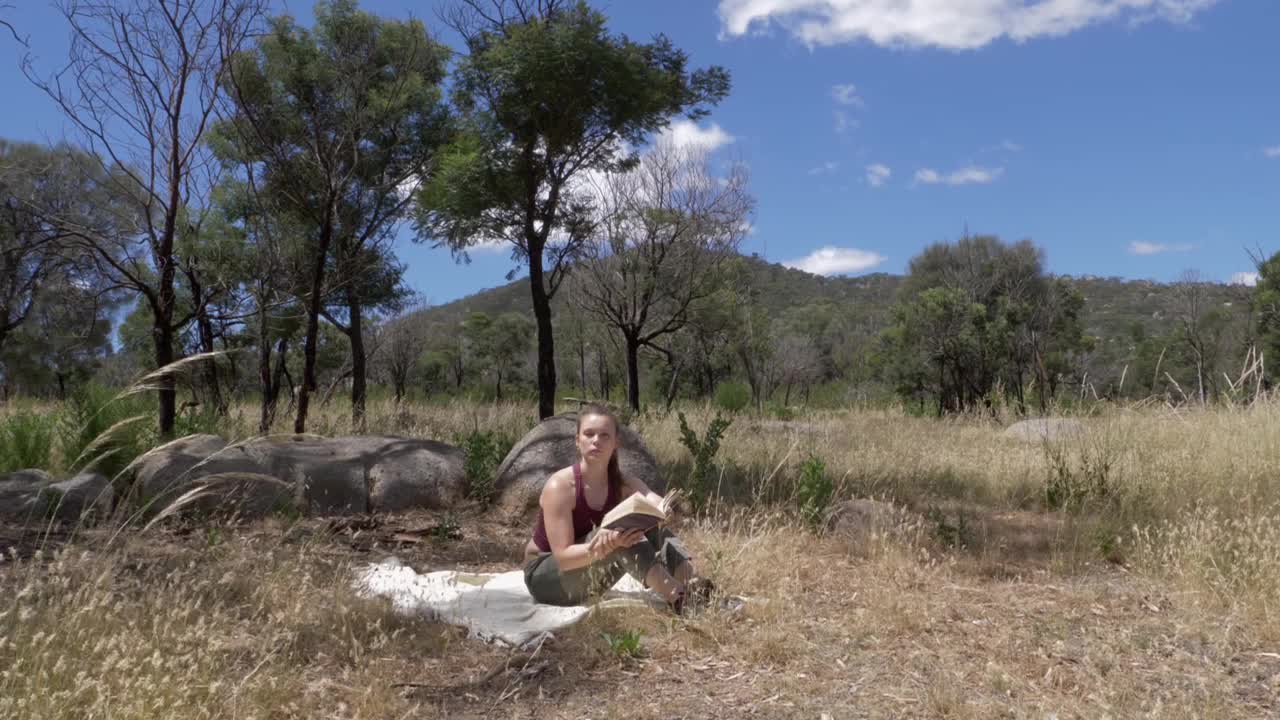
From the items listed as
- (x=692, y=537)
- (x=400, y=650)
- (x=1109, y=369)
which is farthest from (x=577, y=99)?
(x=1109, y=369)

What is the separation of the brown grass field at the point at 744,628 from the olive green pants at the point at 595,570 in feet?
0.68

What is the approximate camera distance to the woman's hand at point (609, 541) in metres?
3.74

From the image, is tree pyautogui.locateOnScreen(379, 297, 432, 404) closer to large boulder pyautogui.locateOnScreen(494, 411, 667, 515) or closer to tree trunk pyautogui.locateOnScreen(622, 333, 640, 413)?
tree trunk pyautogui.locateOnScreen(622, 333, 640, 413)

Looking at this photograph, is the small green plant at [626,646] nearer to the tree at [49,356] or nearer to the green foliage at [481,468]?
the green foliage at [481,468]

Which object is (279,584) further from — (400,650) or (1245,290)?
(1245,290)

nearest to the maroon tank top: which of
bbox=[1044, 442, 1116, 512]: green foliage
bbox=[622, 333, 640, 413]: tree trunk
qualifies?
bbox=[1044, 442, 1116, 512]: green foliage

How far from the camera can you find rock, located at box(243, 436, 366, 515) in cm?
667

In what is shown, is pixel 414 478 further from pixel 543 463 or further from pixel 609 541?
pixel 609 541

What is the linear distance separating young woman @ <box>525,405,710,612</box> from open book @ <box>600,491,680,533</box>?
105mm

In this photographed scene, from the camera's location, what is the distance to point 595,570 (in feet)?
13.3

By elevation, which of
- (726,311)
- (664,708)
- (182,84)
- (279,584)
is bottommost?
(664,708)

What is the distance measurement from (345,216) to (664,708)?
13.6 meters

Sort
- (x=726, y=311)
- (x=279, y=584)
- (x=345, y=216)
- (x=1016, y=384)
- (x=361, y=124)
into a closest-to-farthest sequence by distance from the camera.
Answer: (x=279, y=584), (x=361, y=124), (x=345, y=216), (x=726, y=311), (x=1016, y=384)

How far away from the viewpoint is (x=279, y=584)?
13.2 feet
